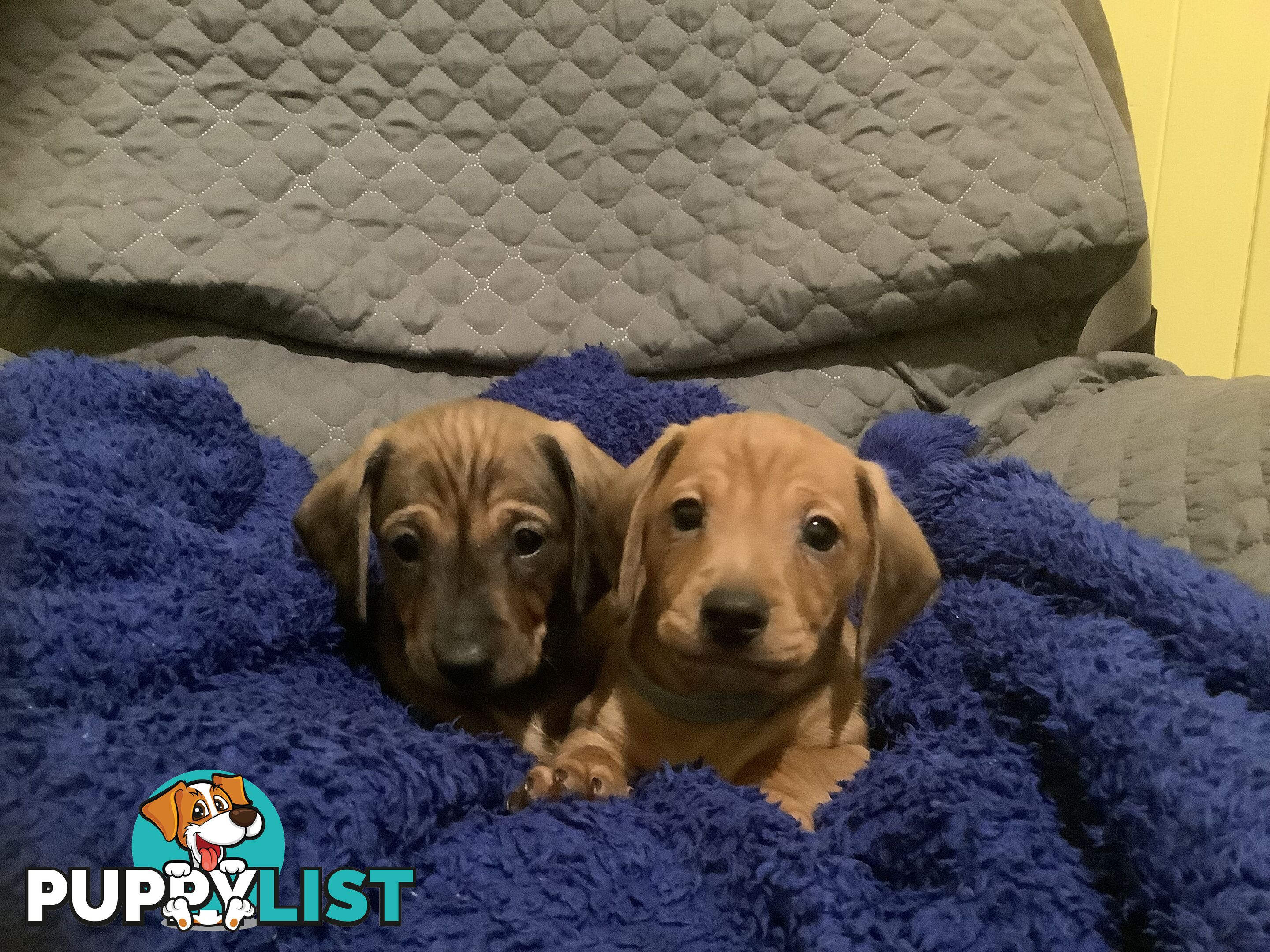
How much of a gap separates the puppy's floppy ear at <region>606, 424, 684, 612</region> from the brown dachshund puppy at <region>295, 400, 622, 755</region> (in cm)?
6

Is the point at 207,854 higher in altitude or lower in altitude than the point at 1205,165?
lower

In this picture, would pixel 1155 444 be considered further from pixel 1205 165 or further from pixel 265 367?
pixel 265 367

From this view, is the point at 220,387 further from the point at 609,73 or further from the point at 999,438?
the point at 999,438

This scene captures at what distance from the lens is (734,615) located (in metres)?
1.31

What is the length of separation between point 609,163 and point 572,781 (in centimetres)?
169

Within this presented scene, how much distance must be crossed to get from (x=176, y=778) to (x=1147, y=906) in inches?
44.3

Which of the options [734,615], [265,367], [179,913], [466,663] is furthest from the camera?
[265,367]

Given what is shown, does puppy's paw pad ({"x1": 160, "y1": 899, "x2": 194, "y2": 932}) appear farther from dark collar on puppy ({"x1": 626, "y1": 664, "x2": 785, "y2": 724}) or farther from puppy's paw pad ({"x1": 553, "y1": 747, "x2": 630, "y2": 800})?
dark collar on puppy ({"x1": 626, "y1": 664, "x2": 785, "y2": 724})

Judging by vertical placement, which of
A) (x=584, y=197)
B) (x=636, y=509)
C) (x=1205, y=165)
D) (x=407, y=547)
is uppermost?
(x=1205, y=165)

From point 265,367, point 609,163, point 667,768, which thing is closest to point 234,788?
point 667,768

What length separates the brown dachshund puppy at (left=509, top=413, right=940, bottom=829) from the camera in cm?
137

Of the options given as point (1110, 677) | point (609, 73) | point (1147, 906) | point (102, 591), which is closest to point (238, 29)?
point (609, 73)

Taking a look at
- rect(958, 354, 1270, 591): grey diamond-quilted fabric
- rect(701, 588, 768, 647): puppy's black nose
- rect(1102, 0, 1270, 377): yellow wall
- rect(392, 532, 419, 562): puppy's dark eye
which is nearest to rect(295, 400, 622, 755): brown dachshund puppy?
rect(392, 532, 419, 562): puppy's dark eye

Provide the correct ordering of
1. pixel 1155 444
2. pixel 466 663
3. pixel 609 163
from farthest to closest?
pixel 609 163, pixel 1155 444, pixel 466 663
